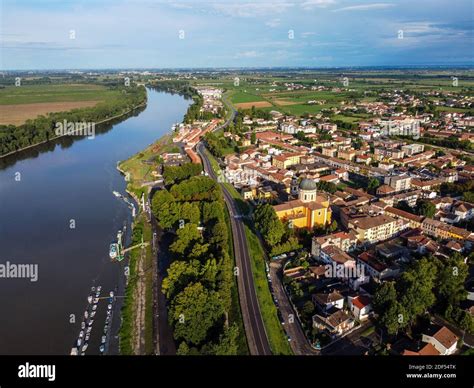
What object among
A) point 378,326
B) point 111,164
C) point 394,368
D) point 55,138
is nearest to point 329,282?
point 378,326

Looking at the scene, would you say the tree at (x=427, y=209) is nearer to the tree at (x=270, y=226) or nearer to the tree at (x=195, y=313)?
the tree at (x=270, y=226)

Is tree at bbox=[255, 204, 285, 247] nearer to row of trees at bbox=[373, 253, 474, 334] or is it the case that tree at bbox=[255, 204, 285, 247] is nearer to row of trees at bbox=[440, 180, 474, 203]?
row of trees at bbox=[373, 253, 474, 334]

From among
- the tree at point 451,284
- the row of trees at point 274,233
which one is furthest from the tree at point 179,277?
the tree at point 451,284

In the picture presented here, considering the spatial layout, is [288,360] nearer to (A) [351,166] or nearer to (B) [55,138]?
(A) [351,166]

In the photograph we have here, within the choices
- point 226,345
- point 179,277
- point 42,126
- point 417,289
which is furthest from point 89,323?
point 42,126

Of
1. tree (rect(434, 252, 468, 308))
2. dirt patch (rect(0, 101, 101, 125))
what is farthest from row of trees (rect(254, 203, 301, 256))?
dirt patch (rect(0, 101, 101, 125))
